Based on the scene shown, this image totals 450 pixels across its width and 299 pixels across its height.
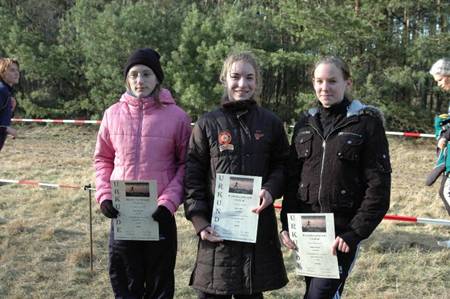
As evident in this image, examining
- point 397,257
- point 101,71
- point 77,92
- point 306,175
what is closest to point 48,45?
point 77,92

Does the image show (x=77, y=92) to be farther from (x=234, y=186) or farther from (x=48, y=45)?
(x=234, y=186)

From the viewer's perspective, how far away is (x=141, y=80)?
8.39 ft

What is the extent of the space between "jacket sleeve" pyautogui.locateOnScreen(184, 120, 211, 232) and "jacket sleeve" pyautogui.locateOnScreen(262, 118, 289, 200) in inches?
11.8

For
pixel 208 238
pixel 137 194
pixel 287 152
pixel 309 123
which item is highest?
pixel 309 123

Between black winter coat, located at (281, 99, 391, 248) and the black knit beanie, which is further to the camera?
the black knit beanie

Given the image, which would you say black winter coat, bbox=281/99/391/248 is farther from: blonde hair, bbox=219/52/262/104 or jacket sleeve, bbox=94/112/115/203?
jacket sleeve, bbox=94/112/115/203

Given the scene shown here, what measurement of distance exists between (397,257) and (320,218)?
248cm

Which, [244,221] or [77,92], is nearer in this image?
[244,221]

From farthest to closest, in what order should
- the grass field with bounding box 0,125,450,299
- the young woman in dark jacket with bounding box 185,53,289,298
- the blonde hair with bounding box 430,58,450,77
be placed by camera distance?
the blonde hair with bounding box 430,58,450,77 < the grass field with bounding box 0,125,450,299 < the young woman in dark jacket with bounding box 185,53,289,298

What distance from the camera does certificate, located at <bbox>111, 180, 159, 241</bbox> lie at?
2480 mm

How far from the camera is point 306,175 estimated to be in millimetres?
2273

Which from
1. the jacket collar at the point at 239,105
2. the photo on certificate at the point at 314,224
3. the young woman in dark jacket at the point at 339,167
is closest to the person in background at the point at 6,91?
the jacket collar at the point at 239,105

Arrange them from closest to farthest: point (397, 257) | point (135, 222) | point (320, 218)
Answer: point (320, 218)
point (135, 222)
point (397, 257)

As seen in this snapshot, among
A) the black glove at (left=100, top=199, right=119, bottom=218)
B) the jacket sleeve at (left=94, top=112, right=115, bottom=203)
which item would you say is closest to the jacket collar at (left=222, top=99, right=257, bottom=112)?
the jacket sleeve at (left=94, top=112, right=115, bottom=203)
